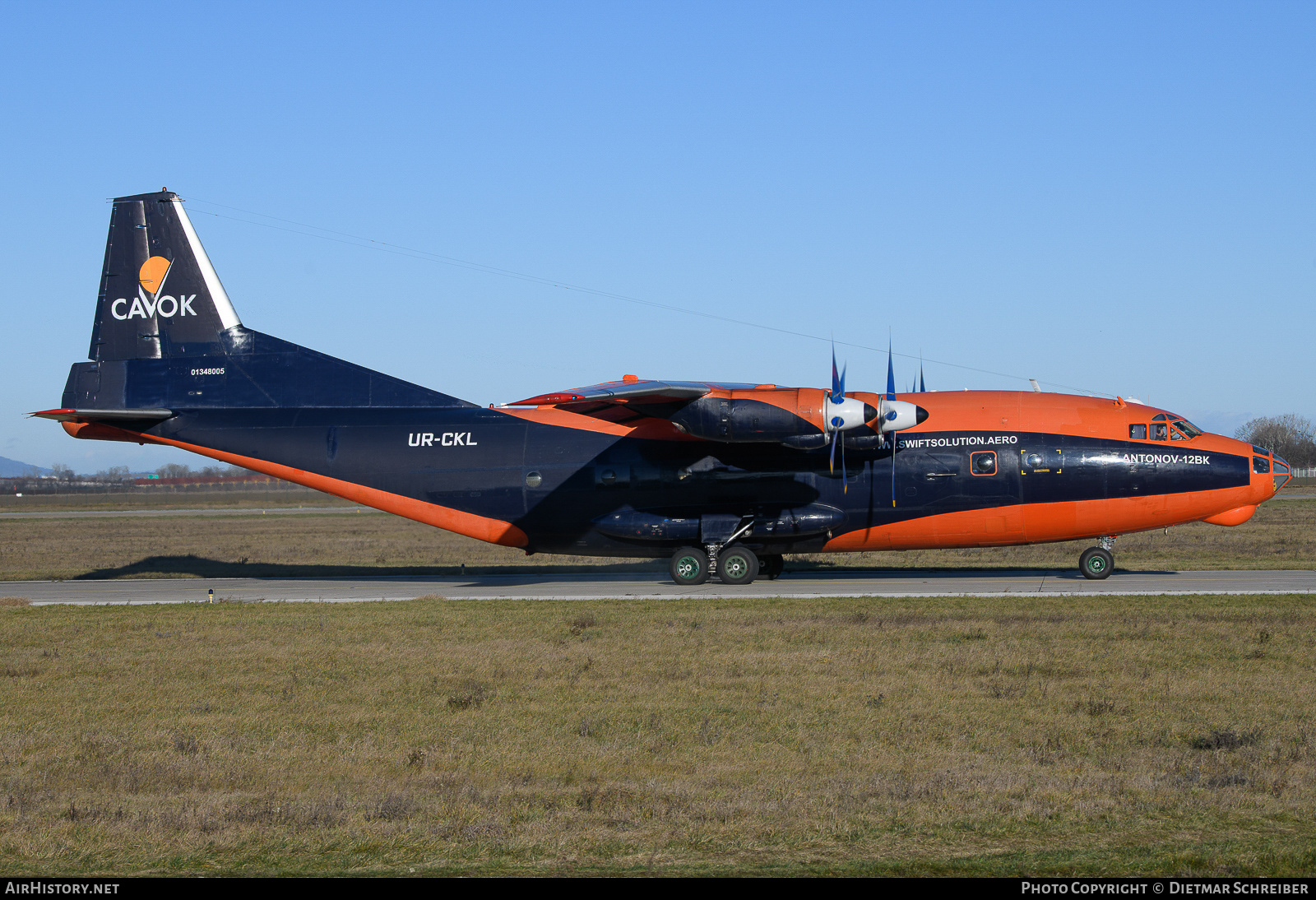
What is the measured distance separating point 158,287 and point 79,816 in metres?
23.1

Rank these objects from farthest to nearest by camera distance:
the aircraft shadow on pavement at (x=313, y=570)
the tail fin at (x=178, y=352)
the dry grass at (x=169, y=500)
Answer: the dry grass at (x=169, y=500) < the aircraft shadow on pavement at (x=313, y=570) < the tail fin at (x=178, y=352)

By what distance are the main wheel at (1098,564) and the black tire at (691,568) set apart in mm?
9603

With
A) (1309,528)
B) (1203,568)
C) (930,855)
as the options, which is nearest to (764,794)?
(930,855)

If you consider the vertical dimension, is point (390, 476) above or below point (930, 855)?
above

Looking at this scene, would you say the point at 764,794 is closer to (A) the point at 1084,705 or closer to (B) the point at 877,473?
(A) the point at 1084,705

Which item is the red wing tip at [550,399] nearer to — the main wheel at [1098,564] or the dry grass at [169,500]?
the main wheel at [1098,564]

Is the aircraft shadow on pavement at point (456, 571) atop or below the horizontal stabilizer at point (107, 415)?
below

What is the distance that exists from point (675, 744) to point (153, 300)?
2374 cm

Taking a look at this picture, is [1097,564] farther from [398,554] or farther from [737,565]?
[398,554]

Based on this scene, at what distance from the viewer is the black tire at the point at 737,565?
2738cm

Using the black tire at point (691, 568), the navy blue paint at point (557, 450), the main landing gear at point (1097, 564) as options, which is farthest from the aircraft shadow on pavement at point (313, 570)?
the main landing gear at point (1097, 564)

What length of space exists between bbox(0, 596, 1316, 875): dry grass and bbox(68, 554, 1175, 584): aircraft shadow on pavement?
7.87 m

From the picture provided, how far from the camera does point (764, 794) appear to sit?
10.3 meters

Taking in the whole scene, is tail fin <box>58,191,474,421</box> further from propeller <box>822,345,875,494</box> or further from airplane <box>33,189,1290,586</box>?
propeller <box>822,345,875,494</box>
